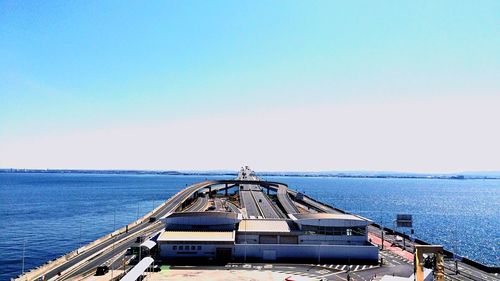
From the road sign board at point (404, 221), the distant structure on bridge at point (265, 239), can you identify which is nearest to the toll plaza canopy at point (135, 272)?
the distant structure on bridge at point (265, 239)

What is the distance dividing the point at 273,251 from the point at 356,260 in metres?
12.9

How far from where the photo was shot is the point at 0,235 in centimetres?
9525

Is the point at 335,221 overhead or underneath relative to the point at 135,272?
overhead

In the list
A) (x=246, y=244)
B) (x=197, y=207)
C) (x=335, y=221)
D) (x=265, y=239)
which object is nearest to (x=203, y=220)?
(x=246, y=244)

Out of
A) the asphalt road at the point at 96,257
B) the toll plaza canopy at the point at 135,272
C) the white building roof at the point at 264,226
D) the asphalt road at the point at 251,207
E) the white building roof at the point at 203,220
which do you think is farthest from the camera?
the asphalt road at the point at 251,207

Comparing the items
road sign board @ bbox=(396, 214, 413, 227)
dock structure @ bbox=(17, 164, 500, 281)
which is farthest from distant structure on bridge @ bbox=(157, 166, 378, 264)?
road sign board @ bbox=(396, 214, 413, 227)

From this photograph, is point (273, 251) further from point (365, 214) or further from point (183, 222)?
point (365, 214)

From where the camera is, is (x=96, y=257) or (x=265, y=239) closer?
(x=96, y=257)

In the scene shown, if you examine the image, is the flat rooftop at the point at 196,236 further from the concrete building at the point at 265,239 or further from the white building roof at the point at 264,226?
the white building roof at the point at 264,226

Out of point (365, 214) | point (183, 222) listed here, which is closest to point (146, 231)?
point (183, 222)

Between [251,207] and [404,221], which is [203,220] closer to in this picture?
[404,221]

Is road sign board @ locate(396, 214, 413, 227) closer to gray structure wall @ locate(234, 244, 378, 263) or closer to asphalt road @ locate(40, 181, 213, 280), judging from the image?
gray structure wall @ locate(234, 244, 378, 263)

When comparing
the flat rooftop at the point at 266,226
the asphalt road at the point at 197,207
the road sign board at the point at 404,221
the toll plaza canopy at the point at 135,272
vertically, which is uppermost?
the road sign board at the point at 404,221

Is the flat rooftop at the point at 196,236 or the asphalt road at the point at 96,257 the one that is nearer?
the asphalt road at the point at 96,257
